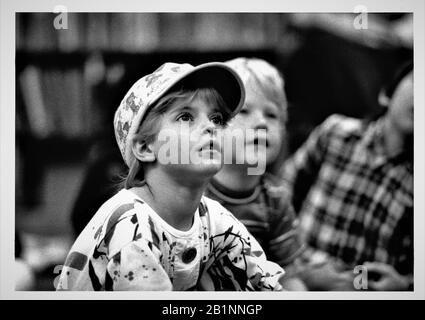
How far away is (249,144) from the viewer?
303 cm

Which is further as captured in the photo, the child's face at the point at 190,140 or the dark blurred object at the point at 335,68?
the dark blurred object at the point at 335,68

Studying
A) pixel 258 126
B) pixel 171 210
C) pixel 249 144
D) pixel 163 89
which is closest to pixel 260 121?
pixel 258 126

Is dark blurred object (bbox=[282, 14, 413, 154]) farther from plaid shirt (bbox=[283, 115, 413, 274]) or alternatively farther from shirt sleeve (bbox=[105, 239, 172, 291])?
shirt sleeve (bbox=[105, 239, 172, 291])

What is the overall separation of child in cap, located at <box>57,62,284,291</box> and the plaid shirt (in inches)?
13.7

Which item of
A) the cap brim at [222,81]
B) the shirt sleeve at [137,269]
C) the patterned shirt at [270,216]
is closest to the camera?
the shirt sleeve at [137,269]

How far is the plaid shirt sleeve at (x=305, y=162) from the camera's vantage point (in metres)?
3.04

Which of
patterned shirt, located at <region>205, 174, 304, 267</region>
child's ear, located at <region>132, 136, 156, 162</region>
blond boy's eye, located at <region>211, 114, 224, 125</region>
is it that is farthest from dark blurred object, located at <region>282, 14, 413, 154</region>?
child's ear, located at <region>132, 136, 156, 162</region>

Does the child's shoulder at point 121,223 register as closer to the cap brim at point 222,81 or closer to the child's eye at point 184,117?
the child's eye at point 184,117

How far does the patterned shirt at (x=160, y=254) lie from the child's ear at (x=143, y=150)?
0.63ft

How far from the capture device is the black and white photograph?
3006 mm

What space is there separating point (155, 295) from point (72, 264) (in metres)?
0.44

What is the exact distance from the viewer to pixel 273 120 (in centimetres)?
303

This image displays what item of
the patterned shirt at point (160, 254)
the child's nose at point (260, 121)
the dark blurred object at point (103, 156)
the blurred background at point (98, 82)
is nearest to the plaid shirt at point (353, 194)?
the blurred background at point (98, 82)
